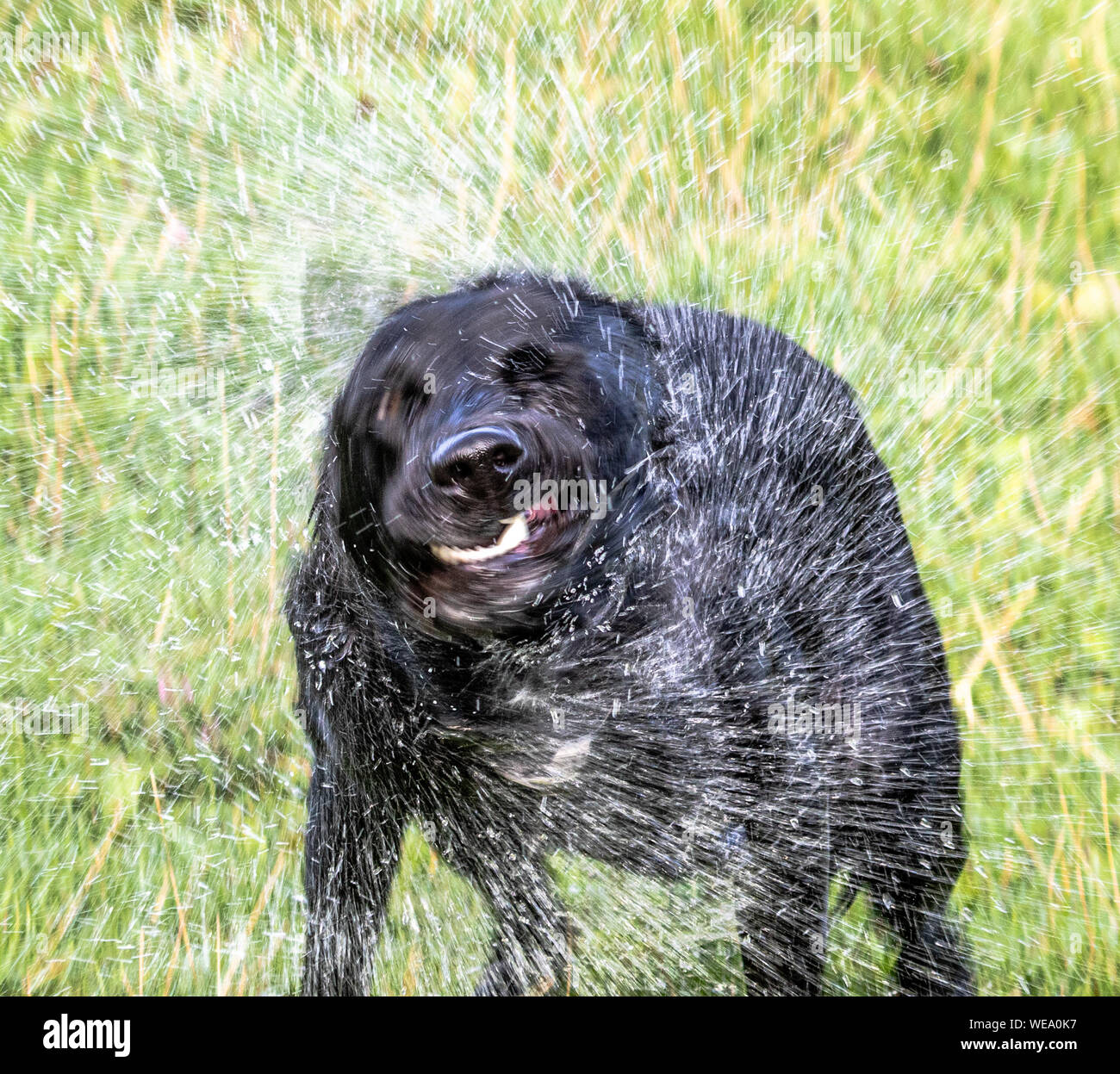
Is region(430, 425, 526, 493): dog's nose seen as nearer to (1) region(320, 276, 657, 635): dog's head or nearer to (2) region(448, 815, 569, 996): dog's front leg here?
(1) region(320, 276, 657, 635): dog's head

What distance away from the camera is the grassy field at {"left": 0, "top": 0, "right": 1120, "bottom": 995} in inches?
73.7

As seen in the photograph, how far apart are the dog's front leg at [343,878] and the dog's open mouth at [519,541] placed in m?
0.40

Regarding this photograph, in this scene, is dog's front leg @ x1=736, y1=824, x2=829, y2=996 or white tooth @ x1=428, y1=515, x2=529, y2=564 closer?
white tooth @ x1=428, y1=515, x2=529, y2=564

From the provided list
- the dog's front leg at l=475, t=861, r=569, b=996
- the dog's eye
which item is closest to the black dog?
the dog's eye

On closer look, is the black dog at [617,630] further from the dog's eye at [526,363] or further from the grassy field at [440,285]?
the grassy field at [440,285]

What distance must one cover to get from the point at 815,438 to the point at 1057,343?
3.53 ft

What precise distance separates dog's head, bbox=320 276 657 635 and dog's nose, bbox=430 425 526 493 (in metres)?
0.08

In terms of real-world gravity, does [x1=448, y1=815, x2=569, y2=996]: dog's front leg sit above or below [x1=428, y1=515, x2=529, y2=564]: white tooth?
below

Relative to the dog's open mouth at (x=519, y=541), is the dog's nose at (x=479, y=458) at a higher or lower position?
higher

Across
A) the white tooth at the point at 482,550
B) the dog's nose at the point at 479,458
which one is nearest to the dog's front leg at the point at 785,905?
the white tooth at the point at 482,550

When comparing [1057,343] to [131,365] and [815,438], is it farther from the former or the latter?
[131,365]

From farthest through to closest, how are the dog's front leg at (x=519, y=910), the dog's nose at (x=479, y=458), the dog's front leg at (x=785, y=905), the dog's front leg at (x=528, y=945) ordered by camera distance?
the dog's front leg at (x=528, y=945)
the dog's front leg at (x=519, y=910)
the dog's front leg at (x=785, y=905)
the dog's nose at (x=479, y=458)

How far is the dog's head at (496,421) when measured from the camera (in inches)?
54.0

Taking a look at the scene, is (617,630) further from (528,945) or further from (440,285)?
(440,285)
